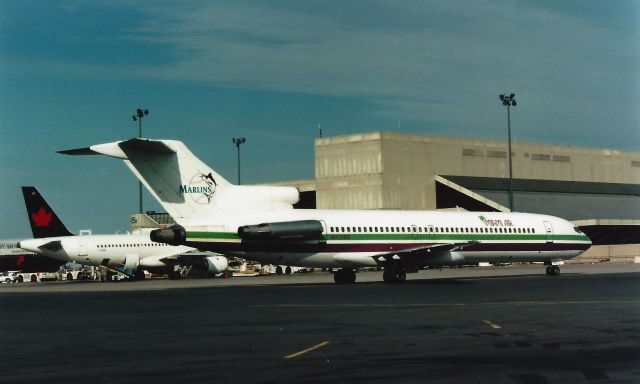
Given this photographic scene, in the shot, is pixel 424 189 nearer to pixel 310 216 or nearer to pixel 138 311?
pixel 310 216

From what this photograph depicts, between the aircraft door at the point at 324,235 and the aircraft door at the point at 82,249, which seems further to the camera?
the aircraft door at the point at 82,249

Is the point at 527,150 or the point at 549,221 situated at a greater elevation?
the point at 527,150

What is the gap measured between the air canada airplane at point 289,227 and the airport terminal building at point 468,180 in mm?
45676

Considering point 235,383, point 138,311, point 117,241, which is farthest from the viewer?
point 117,241

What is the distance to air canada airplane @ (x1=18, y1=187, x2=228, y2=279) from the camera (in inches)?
2613

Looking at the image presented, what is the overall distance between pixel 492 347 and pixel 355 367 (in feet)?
10.9

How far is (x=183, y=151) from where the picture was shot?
40.3 metres

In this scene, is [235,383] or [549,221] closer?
[235,383]

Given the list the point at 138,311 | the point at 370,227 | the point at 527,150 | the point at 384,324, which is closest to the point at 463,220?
the point at 370,227

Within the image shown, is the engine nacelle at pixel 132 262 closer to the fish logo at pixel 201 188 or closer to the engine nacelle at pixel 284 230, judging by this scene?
the fish logo at pixel 201 188

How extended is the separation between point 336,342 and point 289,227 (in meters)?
24.9

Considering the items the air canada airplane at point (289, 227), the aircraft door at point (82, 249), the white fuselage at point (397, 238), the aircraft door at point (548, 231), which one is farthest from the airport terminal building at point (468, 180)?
the air canada airplane at point (289, 227)

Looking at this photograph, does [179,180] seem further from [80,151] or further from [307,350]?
[307,350]

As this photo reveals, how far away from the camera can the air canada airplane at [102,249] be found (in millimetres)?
66375
